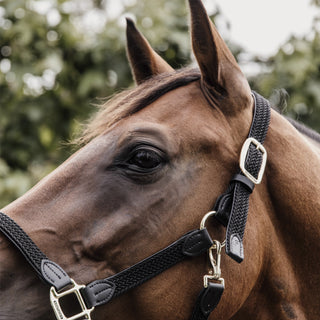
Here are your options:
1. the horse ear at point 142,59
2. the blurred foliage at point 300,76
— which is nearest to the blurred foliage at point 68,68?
the blurred foliage at point 300,76

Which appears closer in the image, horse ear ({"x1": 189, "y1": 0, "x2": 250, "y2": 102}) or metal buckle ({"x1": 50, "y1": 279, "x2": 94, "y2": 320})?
metal buckle ({"x1": 50, "y1": 279, "x2": 94, "y2": 320})

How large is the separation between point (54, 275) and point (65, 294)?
0.08 metres

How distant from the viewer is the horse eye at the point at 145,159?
1.95 meters

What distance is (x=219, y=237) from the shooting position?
200cm

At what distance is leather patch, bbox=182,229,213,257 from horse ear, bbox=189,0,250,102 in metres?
0.61

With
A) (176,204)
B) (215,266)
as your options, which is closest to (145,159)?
(176,204)

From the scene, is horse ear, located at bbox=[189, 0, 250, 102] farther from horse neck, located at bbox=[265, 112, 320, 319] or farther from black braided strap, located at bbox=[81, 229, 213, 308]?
black braided strap, located at bbox=[81, 229, 213, 308]

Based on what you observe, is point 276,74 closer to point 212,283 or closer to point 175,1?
point 175,1

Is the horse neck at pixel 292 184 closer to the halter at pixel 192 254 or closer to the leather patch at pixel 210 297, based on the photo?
the halter at pixel 192 254

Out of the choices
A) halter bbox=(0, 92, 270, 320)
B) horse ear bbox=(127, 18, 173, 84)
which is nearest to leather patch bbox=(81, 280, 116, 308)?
halter bbox=(0, 92, 270, 320)

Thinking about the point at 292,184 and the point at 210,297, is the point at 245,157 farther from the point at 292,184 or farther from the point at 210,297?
the point at 210,297

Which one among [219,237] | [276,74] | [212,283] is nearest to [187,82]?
[219,237]

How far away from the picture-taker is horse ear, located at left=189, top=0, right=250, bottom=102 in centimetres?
203

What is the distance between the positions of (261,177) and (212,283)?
1.55 ft
